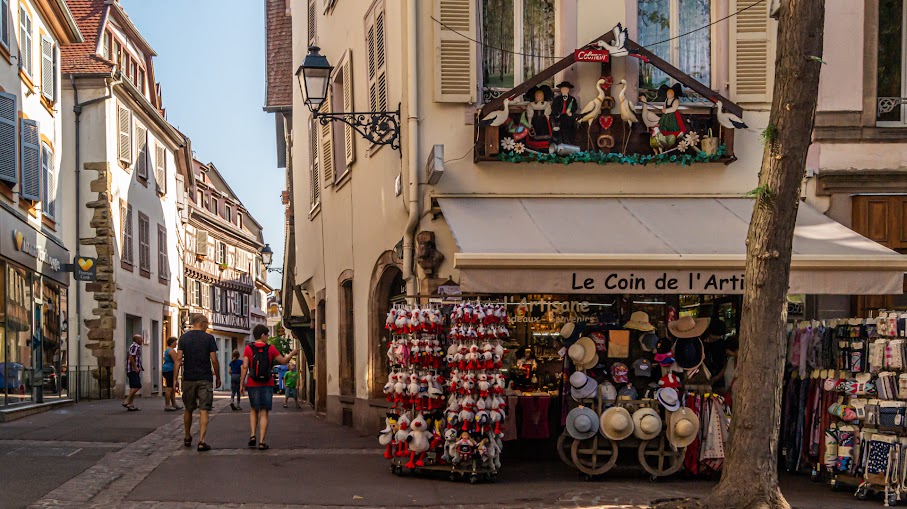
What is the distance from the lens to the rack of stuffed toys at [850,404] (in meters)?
10.2

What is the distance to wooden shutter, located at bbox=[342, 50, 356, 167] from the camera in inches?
703

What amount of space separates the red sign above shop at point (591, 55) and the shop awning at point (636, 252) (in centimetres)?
175

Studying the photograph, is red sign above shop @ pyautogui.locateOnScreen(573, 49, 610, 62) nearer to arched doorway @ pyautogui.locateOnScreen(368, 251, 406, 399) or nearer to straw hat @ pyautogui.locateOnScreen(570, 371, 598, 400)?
straw hat @ pyautogui.locateOnScreen(570, 371, 598, 400)

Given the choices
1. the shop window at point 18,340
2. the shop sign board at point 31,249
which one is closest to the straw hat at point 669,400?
the shop sign board at point 31,249

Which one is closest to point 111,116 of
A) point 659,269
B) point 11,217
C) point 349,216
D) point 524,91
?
point 11,217

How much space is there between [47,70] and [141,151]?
1154 centimetres

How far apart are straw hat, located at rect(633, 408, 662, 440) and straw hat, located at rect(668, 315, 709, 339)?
101 centimetres

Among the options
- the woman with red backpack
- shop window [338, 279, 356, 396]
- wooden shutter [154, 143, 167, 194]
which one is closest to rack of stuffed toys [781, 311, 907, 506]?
the woman with red backpack

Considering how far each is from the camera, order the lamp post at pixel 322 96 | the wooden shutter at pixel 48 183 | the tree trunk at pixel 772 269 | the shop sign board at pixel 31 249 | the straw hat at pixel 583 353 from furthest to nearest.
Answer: the wooden shutter at pixel 48 183 < the shop sign board at pixel 31 249 < the lamp post at pixel 322 96 < the straw hat at pixel 583 353 < the tree trunk at pixel 772 269

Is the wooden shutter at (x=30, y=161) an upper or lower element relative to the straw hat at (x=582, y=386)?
upper

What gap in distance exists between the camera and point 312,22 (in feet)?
74.4

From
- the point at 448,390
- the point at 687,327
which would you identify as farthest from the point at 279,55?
the point at 448,390

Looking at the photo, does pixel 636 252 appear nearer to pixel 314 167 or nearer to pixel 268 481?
pixel 268 481

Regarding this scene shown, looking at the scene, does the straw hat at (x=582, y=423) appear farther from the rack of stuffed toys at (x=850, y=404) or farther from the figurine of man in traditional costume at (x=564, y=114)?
the figurine of man in traditional costume at (x=564, y=114)
